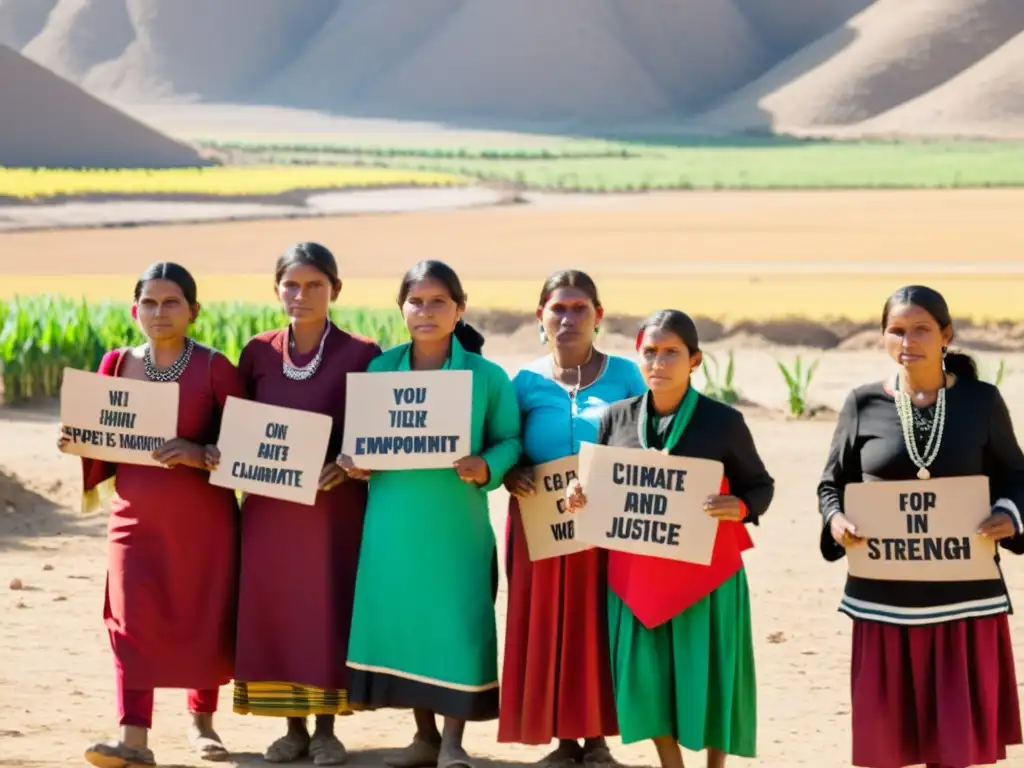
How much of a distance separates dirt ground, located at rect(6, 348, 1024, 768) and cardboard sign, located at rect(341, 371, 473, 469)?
1064 mm

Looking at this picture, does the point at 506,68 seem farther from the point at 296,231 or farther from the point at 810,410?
the point at 810,410

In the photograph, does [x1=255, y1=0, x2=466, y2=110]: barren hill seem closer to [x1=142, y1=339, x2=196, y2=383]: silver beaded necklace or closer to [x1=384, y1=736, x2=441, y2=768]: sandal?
[x1=142, y1=339, x2=196, y2=383]: silver beaded necklace

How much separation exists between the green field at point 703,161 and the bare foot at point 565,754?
44.0 m

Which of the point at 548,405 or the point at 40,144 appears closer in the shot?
the point at 548,405

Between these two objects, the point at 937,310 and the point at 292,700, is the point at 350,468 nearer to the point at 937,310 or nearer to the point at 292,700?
the point at 292,700

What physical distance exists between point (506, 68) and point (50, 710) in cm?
9466

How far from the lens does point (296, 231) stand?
3556 centimetres

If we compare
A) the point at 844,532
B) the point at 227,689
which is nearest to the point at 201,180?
the point at 227,689

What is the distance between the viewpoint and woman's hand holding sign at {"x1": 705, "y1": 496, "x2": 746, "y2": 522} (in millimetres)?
5699

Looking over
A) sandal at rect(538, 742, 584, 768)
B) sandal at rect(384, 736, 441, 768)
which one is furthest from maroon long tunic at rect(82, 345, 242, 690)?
sandal at rect(538, 742, 584, 768)

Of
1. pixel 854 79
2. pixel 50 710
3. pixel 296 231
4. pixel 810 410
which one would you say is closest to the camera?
pixel 50 710

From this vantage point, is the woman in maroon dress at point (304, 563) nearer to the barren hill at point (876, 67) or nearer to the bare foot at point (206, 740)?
the bare foot at point (206, 740)

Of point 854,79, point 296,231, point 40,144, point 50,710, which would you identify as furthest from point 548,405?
point 854,79

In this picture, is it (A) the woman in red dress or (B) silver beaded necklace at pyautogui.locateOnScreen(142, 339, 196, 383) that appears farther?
(B) silver beaded necklace at pyautogui.locateOnScreen(142, 339, 196, 383)
